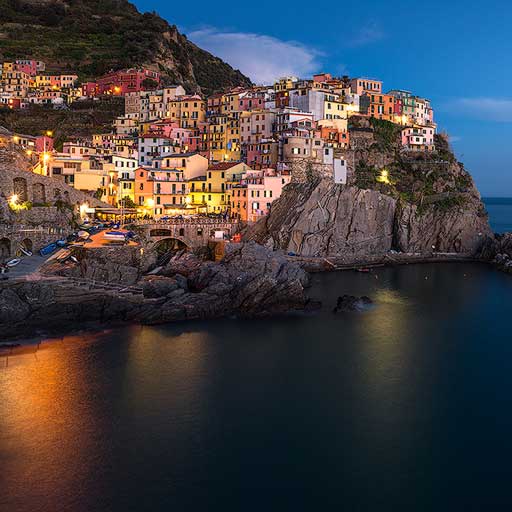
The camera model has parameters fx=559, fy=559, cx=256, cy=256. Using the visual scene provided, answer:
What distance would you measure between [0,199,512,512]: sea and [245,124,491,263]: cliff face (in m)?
16.1

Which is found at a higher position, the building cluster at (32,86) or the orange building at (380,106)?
the building cluster at (32,86)

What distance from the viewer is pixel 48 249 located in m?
33.1

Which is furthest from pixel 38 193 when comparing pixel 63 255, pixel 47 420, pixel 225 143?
pixel 47 420

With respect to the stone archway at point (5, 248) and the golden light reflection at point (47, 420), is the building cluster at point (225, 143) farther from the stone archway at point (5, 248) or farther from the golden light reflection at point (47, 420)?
the golden light reflection at point (47, 420)

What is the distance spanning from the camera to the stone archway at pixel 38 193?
127 ft

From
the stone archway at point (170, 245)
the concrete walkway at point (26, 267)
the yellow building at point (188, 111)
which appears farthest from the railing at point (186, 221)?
the yellow building at point (188, 111)

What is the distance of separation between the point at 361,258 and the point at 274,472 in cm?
3361

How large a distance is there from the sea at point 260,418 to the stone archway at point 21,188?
608 inches

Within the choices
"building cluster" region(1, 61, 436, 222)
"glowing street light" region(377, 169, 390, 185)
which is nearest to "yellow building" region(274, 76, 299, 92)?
"building cluster" region(1, 61, 436, 222)

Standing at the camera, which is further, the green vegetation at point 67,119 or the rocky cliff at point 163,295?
the green vegetation at point 67,119

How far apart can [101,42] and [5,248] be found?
64.8 meters

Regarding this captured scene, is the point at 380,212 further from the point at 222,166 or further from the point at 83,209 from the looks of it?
the point at 83,209

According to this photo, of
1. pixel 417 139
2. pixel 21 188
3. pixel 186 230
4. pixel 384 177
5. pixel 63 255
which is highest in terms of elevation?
pixel 417 139

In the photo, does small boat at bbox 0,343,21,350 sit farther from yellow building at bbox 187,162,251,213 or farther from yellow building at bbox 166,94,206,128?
yellow building at bbox 166,94,206,128
